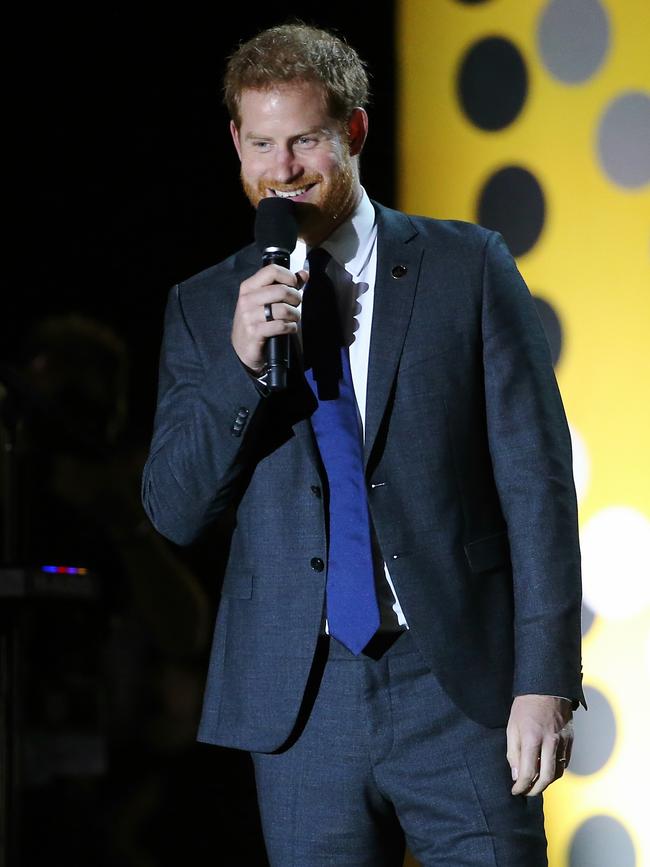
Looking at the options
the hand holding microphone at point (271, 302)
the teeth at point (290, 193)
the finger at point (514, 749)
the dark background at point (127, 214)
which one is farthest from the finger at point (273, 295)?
the dark background at point (127, 214)

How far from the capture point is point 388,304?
4.85ft

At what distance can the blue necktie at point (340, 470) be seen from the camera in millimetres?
1397

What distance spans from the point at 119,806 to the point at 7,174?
5.49 feet

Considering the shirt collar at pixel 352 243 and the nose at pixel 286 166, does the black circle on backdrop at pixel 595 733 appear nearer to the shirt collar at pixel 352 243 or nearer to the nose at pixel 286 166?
the shirt collar at pixel 352 243

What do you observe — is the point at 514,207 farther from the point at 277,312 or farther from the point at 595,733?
the point at 277,312

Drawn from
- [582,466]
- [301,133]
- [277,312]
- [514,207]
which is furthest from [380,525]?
[514,207]

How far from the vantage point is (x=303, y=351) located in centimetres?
150

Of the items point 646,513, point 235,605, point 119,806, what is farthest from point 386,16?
point 119,806

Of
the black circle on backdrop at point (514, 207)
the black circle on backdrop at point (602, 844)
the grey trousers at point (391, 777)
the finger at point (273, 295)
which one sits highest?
the black circle on backdrop at point (514, 207)

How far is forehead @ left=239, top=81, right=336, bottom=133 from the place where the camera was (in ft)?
4.89

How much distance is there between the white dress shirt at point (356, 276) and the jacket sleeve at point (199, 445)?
0.15m

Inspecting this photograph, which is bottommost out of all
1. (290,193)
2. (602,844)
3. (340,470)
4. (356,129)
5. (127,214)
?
(602,844)

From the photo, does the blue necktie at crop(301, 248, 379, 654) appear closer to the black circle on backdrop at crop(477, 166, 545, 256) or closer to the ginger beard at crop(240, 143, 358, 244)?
the ginger beard at crop(240, 143, 358, 244)

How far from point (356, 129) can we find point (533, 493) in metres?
0.56
